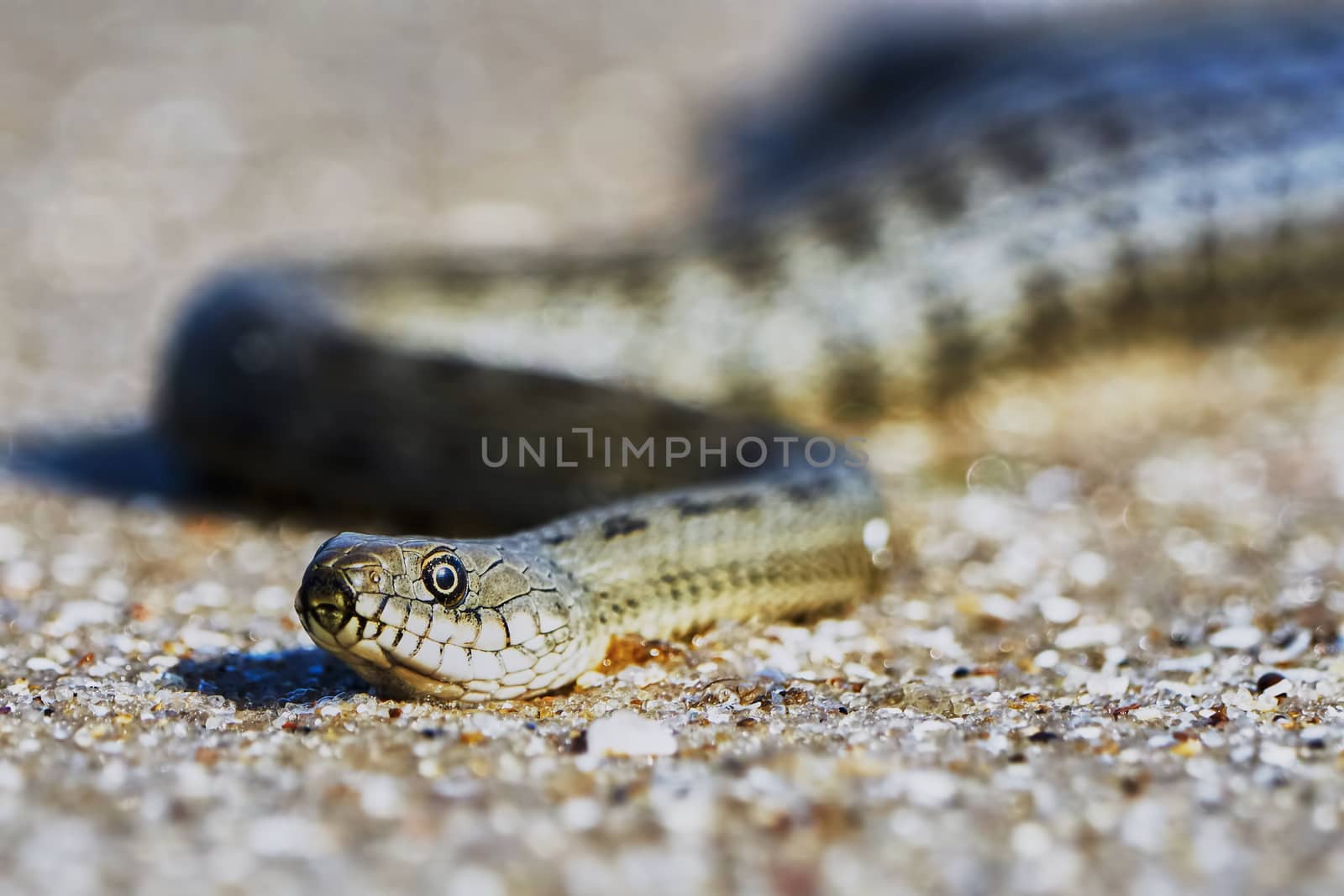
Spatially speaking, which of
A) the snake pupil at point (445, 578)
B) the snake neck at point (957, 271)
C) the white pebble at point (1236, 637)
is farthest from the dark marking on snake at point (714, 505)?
the snake neck at point (957, 271)

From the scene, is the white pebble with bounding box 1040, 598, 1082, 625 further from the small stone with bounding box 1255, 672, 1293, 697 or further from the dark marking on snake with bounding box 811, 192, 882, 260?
the dark marking on snake with bounding box 811, 192, 882, 260

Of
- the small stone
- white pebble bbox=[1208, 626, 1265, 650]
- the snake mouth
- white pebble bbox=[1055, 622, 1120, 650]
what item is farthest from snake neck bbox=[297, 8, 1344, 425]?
the small stone

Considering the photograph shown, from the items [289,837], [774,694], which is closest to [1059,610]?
[774,694]

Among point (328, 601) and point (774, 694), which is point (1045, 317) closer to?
point (774, 694)

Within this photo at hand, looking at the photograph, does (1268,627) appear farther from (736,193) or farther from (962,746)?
(736,193)

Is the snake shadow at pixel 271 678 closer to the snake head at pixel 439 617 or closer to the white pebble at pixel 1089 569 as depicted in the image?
the snake head at pixel 439 617

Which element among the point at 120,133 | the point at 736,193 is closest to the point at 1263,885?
the point at 736,193
